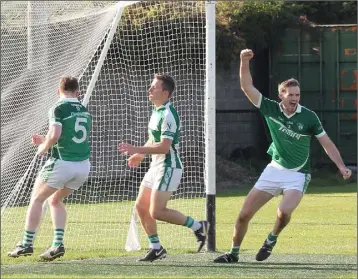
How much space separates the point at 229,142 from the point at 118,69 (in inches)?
427

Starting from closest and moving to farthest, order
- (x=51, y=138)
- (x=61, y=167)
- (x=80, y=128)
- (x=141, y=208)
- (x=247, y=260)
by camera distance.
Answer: (x=51, y=138)
(x=61, y=167)
(x=80, y=128)
(x=141, y=208)
(x=247, y=260)

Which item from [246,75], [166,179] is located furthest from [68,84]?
[246,75]

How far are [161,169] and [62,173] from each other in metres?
0.97

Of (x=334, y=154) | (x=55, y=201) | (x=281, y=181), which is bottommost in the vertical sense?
(x=55, y=201)

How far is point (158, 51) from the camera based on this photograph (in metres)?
14.3

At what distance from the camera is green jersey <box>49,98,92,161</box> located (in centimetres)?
992

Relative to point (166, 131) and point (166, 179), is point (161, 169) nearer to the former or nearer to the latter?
point (166, 179)

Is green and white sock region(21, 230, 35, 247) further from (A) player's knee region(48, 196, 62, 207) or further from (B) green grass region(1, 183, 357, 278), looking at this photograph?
(A) player's knee region(48, 196, 62, 207)

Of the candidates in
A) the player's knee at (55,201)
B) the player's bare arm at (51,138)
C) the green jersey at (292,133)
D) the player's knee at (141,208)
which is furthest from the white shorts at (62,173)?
the green jersey at (292,133)

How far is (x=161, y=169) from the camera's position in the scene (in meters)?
10.0

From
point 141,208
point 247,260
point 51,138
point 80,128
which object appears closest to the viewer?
point 51,138

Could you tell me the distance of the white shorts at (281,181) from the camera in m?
10.0

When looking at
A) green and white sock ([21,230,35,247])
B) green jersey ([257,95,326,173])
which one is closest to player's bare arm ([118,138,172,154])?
green jersey ([257,95,326,173])

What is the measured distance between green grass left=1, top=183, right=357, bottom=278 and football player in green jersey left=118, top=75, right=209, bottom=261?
0.43 meters
